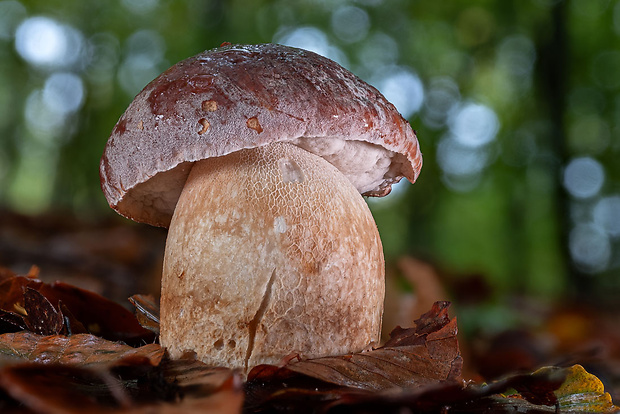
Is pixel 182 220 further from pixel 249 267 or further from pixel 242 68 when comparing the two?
pixel 242 68

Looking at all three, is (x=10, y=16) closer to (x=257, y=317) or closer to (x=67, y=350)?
(x=67, y=350)

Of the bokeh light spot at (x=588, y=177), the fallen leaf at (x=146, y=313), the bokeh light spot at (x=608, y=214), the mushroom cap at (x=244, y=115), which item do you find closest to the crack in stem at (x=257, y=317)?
the mushroom cap at (x=244, y=115)

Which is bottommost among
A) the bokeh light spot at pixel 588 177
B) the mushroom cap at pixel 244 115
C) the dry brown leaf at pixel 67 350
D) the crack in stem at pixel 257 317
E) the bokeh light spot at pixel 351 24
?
the dry brown leaf at pixel 67 350

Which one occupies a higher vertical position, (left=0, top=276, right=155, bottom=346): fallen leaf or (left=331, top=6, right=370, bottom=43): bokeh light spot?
(left=331, top=6, right=370, bottom=43): bokeh light spot

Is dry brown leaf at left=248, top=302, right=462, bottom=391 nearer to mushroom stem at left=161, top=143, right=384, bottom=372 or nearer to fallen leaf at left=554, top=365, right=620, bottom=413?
mushroom stem at left=161, top=143, right=384, bottom=372

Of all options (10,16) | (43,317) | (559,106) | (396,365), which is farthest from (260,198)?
(10,16)

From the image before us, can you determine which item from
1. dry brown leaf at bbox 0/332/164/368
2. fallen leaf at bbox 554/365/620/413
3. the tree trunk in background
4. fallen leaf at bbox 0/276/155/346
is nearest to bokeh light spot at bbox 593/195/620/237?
the tree trunk in background

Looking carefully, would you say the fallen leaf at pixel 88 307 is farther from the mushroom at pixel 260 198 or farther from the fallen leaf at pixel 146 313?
the mushroom at pixel 260 198

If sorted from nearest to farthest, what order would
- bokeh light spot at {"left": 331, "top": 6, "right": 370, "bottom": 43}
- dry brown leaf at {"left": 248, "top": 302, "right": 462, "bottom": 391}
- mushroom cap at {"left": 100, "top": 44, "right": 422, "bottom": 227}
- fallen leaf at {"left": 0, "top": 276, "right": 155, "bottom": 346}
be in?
dry brown leaf at {"left": 248, "top": 302, "right": 462, "bottom": 391}, mushroom cap at {"left": 100, "top": 44, "right": 422, "bottom": 227}, fallen leaf at {"left": 0, "top": 276, "right": 155, "bottom": 346}, bokeh light spot at {"left": 331, "top": 6, "right": 370, "bottom": 43}

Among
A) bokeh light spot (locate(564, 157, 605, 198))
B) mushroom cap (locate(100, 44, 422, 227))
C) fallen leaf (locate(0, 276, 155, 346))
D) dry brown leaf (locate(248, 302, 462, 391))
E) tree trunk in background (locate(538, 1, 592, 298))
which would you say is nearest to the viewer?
dry brown leaf (locate(248, 302, 462, 391))
